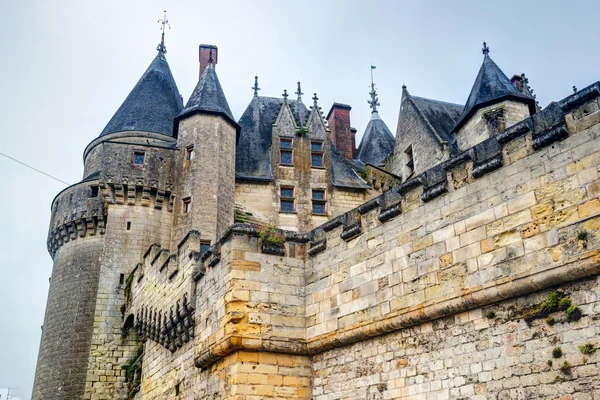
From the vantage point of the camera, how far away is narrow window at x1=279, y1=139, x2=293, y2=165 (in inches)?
974

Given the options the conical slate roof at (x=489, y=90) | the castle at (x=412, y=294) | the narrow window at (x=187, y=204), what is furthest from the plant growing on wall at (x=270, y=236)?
the conical slate roof at (x=489, y=90)

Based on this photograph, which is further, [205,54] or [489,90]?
[205,54]

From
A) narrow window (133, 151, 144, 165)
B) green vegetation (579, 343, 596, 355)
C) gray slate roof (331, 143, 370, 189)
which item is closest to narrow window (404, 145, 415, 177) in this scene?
gray slate roof (331, 143, 370, 189)

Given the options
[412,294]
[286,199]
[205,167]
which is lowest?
[412,294]

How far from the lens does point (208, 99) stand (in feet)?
76.6

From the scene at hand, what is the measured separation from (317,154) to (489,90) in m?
7.41

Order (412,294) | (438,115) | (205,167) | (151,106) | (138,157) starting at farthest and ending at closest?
(151,106) < (438,115) < (138,157) < (205,167) < (412,294)

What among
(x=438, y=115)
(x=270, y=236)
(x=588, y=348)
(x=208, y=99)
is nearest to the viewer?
(x=588, y=348)

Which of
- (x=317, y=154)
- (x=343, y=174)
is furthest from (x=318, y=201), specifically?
(x=317, y=154)

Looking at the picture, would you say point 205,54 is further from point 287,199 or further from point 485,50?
point 485,50

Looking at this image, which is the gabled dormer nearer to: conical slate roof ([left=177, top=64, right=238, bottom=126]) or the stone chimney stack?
conical slate roof ([left=177, top=64, right=238, bottom=126])

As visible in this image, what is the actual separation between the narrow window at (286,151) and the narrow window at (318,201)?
1.62 m

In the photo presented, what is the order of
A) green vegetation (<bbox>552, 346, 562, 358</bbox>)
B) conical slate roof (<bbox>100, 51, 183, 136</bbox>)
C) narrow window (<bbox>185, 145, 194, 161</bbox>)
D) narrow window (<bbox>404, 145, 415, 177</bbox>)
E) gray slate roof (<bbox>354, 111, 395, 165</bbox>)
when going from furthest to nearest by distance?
1. gray slate roof (<bbox>354, 111, 395, 165</bbox>)
2. conical slate roof (<bbox>100, 51, 183, 136</bbox>)
3. narrow window (<bbox>404, 145, 415, 177</bbox>)
4. narrow window (<bbox>185, 145, 194, 161</bbox>)
5. green vegetation (<bbox>552, 346, 562, 358</bbox>)

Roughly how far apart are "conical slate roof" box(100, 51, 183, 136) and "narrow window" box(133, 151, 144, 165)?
6.35 ft
